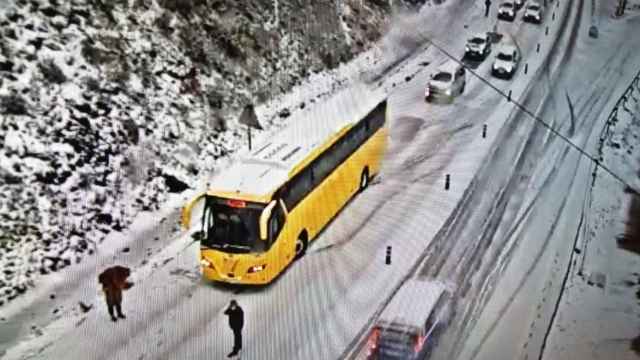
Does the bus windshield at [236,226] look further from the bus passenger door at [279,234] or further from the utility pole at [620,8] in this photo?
the utility pole at [620,8]

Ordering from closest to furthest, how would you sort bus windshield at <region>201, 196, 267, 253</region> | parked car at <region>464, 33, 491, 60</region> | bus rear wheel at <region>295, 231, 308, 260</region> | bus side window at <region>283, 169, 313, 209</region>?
bus windshield at <region>201, 196, 267, 253</region>
bus side window at <region>283, 169, 313, 209</region>
bus rear wheel at <region>295, 231, 308, 260</region>
parked car at <region>464, 33, 491, 60</region>

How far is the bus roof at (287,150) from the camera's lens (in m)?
21.3

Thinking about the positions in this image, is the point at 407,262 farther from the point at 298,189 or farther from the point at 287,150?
the point at 287,150

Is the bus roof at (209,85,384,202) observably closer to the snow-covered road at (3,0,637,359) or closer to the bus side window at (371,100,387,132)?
the bus side window at (371,100,387,132)

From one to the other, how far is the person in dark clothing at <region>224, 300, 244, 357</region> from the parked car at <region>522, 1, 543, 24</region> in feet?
134

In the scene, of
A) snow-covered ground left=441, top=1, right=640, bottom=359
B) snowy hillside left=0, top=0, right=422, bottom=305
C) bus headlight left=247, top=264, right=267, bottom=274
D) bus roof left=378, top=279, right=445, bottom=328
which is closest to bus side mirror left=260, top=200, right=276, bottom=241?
bus headlight left=247, top=264, right=267, bottom=274

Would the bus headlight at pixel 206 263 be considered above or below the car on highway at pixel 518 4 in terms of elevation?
below

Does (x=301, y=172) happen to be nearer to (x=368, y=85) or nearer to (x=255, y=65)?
(x=255, y=65)

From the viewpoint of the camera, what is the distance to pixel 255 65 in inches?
1348

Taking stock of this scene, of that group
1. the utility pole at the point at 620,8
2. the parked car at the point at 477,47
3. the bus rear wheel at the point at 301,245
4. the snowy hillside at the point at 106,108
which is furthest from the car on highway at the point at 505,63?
the bus rear wheel at the point at 301,245

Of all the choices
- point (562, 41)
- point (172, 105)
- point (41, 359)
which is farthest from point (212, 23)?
point (562, 41)

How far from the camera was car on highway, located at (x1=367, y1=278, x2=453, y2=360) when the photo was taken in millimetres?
18297

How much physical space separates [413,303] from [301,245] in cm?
524

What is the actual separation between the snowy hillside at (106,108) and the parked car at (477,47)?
14259 millimetres
